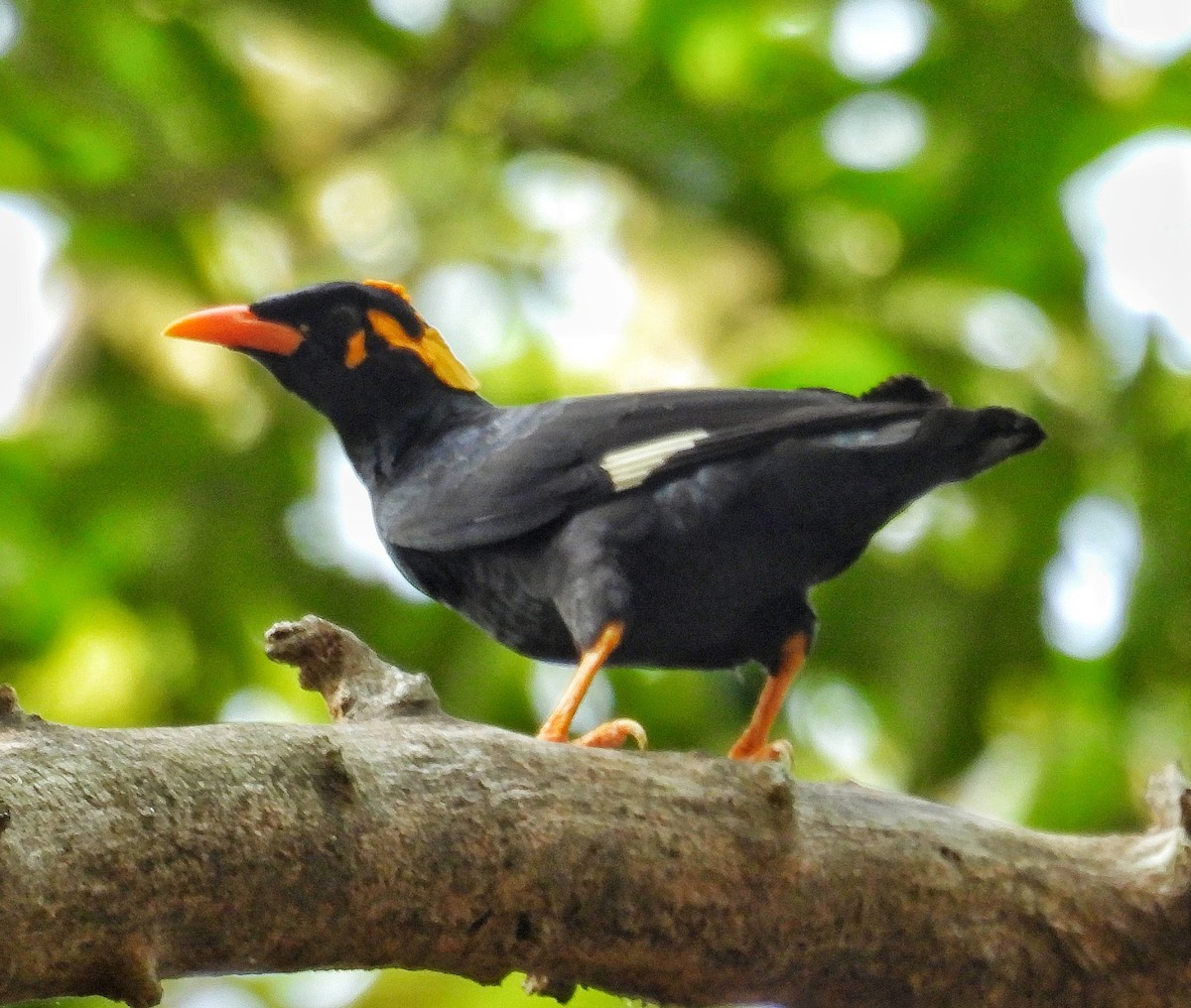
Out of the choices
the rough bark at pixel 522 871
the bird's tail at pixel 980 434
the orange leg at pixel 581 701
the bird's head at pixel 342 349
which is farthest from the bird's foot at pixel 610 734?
the bird's head at pixel 342 349

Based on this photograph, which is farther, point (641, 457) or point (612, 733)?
point (641, 457)

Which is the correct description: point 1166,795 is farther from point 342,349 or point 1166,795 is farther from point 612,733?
point 342,349

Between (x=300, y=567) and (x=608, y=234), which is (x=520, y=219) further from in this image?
(x=300, y=567)

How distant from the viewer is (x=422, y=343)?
4.68 metres

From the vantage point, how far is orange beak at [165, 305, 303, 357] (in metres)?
4.29

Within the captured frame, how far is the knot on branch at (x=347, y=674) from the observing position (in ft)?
10.6

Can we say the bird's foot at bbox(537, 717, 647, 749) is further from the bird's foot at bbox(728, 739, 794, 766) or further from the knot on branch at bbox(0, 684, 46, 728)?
the knot on branch at bbox(0, 684, 46, 728)

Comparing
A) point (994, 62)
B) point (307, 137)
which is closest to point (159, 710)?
point (307, 137)

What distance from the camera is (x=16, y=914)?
2.29m

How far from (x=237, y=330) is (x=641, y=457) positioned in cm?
118

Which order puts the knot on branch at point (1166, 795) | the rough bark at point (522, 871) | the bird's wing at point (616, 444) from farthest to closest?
A: the bird's wing at point (616, 444), the knot on branch at point (1166, 795), the rough bark at point (522, 871)

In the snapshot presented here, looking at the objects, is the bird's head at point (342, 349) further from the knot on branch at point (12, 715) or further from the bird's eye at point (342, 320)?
the knot on branch at point (12, 715)

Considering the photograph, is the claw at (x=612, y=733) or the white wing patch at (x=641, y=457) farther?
the white wing patch at (x=641, y=457)

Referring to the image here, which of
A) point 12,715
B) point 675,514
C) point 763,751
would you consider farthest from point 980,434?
point 12,715
